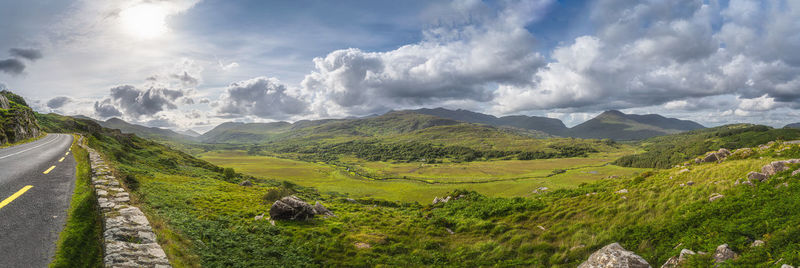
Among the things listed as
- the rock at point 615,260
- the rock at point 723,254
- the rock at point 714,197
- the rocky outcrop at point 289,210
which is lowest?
the rocky outcrop at point 289,210

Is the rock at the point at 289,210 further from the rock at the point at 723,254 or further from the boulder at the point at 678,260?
the rock at the point at 723,254

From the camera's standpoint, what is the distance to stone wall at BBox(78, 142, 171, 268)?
930 centimetres

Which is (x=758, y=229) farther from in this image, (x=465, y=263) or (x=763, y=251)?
(x=465, y=263)

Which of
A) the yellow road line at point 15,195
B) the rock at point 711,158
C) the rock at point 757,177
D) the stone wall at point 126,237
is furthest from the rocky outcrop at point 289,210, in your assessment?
the rock at point 711,158

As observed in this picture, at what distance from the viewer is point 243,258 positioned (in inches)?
539

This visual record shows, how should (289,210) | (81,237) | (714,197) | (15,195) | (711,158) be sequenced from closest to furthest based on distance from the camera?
1. (81,237)
2. (15,195)
3. (714,197)
4. (289,210)
5. (711,158)

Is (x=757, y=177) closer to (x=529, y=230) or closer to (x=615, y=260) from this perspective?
(x=529, y=230)

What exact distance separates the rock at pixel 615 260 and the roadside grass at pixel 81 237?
17.4m

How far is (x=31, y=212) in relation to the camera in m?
11.6

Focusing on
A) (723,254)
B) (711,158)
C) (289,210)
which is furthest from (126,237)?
(711,158)

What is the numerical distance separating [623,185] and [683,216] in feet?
38.4

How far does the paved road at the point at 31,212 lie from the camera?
8.41 meters

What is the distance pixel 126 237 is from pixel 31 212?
5064mm

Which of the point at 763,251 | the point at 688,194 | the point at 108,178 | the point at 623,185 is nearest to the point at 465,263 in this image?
the point at 763,251
